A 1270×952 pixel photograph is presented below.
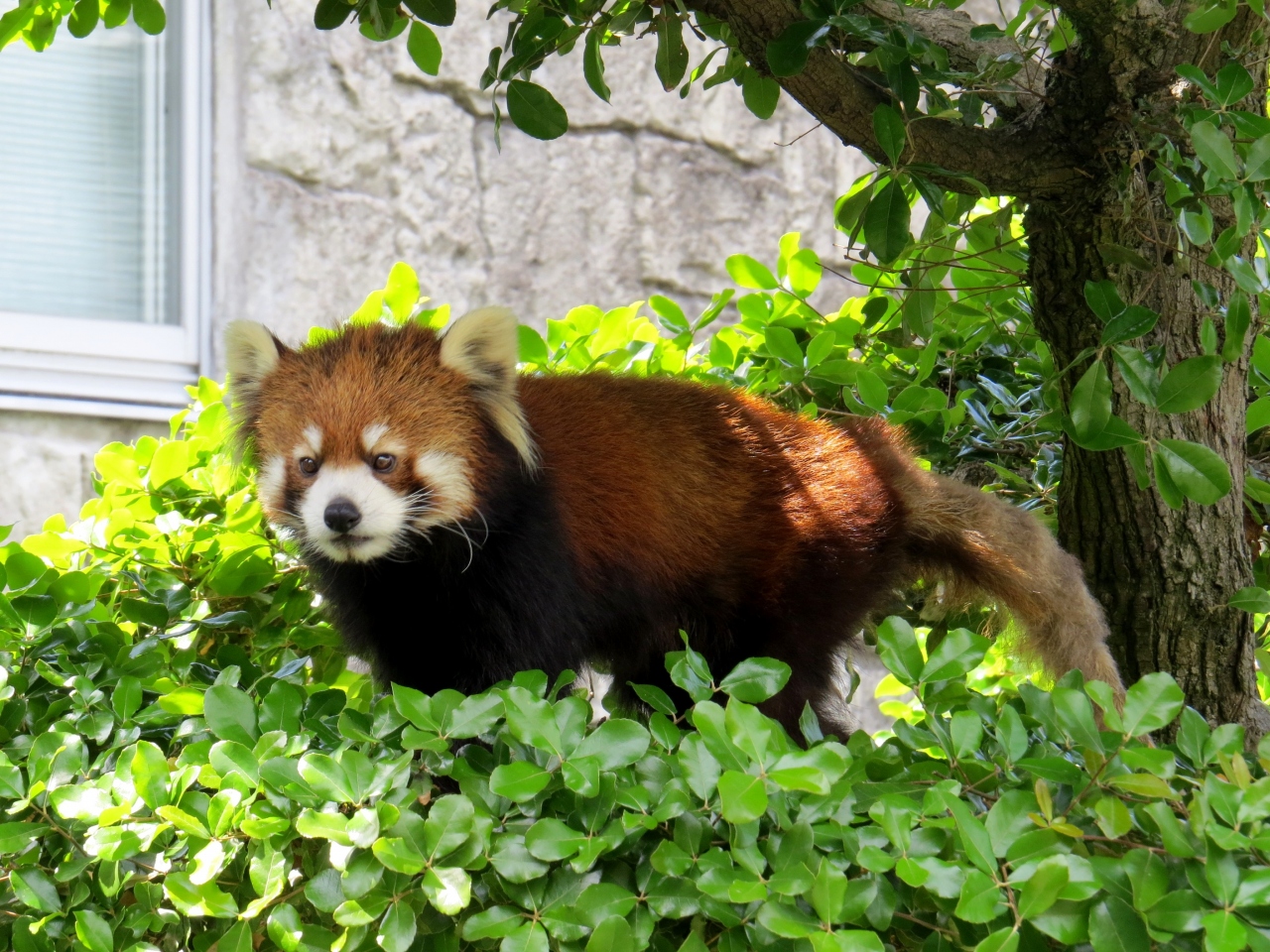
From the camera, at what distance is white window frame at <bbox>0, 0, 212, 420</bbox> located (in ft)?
13.2

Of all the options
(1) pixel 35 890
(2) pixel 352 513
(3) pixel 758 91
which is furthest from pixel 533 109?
(1) pixel 35 890

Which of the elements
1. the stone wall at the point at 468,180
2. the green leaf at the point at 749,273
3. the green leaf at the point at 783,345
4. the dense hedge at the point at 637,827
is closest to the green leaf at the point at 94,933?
the dense hedge at the point at 637,827

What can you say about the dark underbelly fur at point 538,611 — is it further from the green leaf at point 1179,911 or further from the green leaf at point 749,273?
the green leaf at point 1179,911

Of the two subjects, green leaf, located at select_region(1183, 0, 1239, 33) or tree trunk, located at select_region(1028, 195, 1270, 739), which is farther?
tree trunk, located at select_region(1028, 195, 1270, 739)

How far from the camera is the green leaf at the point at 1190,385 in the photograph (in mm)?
1517

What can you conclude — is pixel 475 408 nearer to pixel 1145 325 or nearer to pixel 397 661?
pixel 397 661

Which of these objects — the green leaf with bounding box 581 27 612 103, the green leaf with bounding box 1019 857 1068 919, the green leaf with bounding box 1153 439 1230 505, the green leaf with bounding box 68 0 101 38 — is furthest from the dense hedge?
the green leaf with bounding box 68 0 101 38

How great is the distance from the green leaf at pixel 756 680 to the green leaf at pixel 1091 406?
1.52 ft

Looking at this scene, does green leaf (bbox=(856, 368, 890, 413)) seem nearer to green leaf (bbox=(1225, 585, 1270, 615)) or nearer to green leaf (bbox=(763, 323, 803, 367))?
green leaf (bbox=(763, 323, 803, 367))

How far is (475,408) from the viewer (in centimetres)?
211

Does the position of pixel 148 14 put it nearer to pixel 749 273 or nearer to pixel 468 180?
pixel 749 273

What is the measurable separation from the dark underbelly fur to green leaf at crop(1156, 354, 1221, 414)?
0.76 m

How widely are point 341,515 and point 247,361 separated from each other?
469mm

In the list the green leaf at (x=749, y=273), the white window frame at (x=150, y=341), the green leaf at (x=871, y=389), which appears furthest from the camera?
the white window frame at (x=150, y=341)
